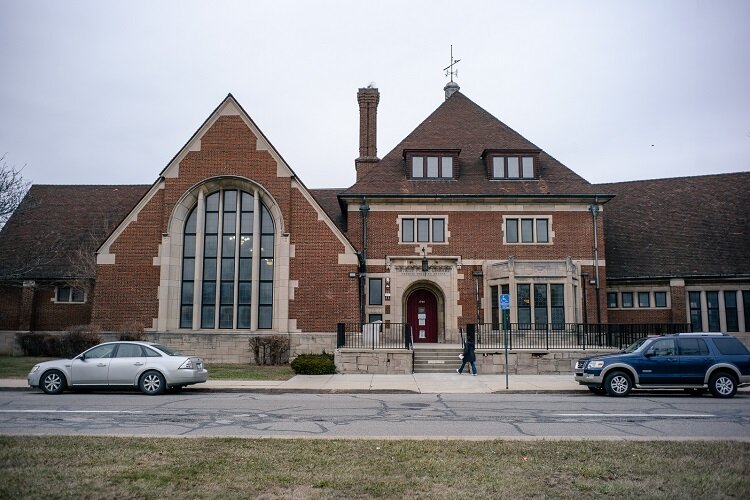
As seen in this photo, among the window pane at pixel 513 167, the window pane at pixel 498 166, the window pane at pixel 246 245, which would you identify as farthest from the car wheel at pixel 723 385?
the window pane at pixel 246 245

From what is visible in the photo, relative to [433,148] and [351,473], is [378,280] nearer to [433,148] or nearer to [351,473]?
[433,148]

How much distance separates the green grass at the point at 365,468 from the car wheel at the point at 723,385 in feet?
27.7

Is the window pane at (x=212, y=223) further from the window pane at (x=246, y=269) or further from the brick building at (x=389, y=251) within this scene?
the window pane at (x=246, y=269)

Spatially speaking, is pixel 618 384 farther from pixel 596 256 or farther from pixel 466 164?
pixel 466 164

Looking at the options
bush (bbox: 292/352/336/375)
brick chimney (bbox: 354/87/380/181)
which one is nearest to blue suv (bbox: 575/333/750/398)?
bush (bbox: 292/352/336/375)

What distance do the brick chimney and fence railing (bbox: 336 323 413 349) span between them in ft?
35.0

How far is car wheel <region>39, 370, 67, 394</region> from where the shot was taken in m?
16.1

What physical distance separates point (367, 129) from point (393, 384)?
61.5 feet

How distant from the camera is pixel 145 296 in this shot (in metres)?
25.8

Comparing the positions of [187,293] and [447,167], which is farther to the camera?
[447,167]

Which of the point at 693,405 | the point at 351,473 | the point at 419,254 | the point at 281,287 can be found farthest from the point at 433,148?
the point at 351,473

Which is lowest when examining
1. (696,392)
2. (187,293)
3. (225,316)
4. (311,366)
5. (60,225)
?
(696,392)

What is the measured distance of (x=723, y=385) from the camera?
52.5 feet

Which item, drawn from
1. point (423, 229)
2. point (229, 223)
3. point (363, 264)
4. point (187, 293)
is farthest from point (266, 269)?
point (423, 229)
